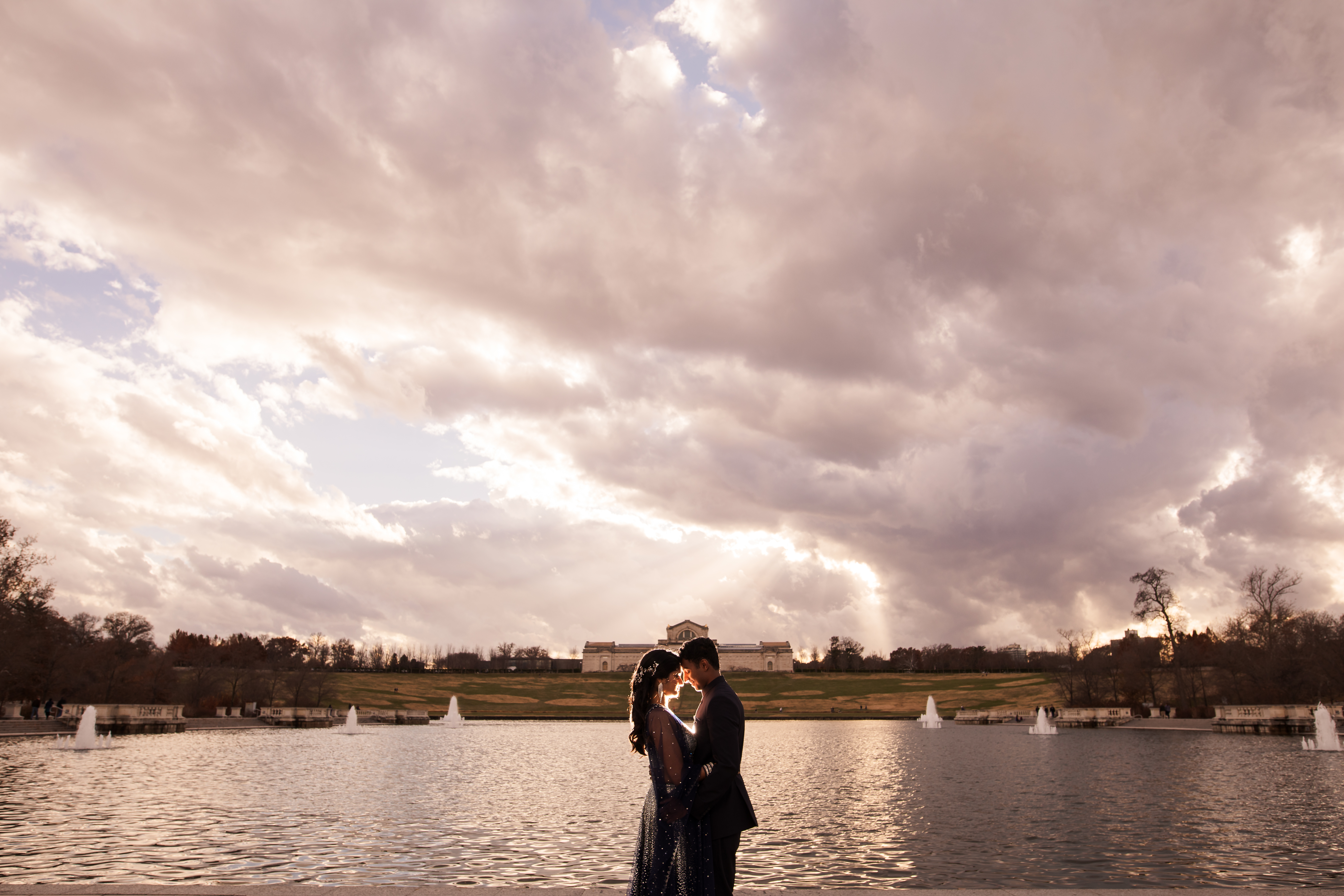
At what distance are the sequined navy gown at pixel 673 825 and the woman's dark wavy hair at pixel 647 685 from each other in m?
0.06

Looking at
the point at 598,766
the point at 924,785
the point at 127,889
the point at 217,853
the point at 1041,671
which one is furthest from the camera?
the point at 1041,671

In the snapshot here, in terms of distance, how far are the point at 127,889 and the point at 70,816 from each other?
36.4 feet

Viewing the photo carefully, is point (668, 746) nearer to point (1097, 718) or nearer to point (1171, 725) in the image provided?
point (1171, 725)

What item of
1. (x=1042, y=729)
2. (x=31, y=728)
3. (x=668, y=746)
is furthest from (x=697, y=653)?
(x=31, y=728)

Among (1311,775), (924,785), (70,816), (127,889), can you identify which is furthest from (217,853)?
(1311,775)

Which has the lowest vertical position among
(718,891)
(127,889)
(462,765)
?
(462,765)

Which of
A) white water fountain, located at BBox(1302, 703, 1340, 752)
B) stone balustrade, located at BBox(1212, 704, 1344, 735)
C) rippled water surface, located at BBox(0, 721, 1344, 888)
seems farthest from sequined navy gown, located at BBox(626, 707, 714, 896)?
stone balustrade, located at BBox(1212, 704, 1344, 735)

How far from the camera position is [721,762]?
692 centimetres

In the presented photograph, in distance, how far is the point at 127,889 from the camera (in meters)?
9.99

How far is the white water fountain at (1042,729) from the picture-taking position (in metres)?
59.8

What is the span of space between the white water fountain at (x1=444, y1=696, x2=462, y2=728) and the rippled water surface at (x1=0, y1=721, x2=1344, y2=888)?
4821 cm

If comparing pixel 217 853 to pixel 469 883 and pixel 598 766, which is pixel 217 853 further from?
pixel 598 766

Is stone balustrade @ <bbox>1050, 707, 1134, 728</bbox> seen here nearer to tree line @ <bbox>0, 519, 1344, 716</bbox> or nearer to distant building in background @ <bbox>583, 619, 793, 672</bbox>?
tree line @ <bbox>0, 519, 1344, 716</bbox>

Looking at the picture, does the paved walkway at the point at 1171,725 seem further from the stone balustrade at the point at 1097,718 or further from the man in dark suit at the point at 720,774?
the man in dark suit at the point at 720,774
